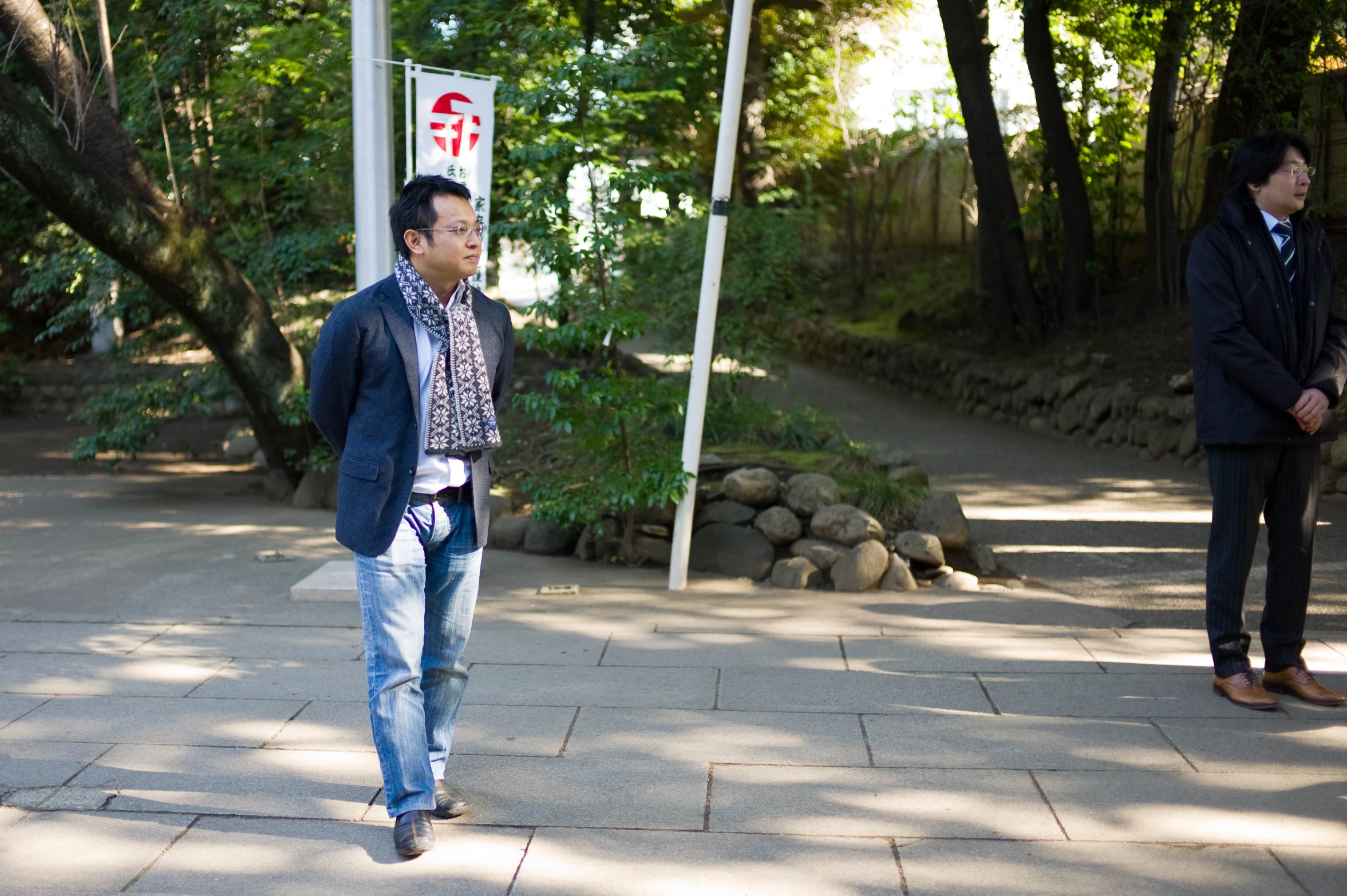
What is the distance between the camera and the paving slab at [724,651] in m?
5.12

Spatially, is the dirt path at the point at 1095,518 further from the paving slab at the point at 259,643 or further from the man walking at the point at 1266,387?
the paving slab at the point at 259,643

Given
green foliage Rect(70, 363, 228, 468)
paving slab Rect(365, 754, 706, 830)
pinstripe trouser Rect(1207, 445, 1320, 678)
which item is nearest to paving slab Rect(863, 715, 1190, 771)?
pinstripe trouser Rect(1207, 445, 1320, 678)

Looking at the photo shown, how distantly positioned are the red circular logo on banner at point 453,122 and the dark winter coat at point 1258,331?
3527 mm

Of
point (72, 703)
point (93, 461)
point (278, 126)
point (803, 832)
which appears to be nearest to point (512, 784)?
point (803, 832)

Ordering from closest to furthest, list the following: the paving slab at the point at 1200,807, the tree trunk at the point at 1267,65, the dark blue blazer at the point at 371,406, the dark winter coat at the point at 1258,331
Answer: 1. the dark blue blazer at the point at 371,406
2. the paving slab at the point at 1200,807
3. the dark winter coat at the point at 1258,331
4. the tree trunk at the point at 1267,65

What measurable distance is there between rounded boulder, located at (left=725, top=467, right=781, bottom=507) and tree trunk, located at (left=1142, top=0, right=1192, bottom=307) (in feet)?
23.2

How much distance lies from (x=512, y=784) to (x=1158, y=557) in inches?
180

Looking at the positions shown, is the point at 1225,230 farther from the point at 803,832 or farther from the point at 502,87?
the point at 502,87

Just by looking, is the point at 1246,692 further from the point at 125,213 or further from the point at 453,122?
the point at 125,213

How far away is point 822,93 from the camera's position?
17656mm

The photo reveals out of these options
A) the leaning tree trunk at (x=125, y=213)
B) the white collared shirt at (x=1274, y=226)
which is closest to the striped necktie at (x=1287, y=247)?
the white collared shirt at (x=1274, y=226)

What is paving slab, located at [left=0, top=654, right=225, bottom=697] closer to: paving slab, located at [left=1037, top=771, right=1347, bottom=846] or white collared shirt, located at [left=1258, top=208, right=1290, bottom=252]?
paving slab, located at [left=1037, top=771, right=1347, bottom=846]

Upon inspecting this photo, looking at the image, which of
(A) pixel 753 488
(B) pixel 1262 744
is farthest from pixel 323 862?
(A) pixel 753 488

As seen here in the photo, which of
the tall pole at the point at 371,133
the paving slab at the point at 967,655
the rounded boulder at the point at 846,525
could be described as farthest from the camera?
the rounded boulder at the point at 846,525
